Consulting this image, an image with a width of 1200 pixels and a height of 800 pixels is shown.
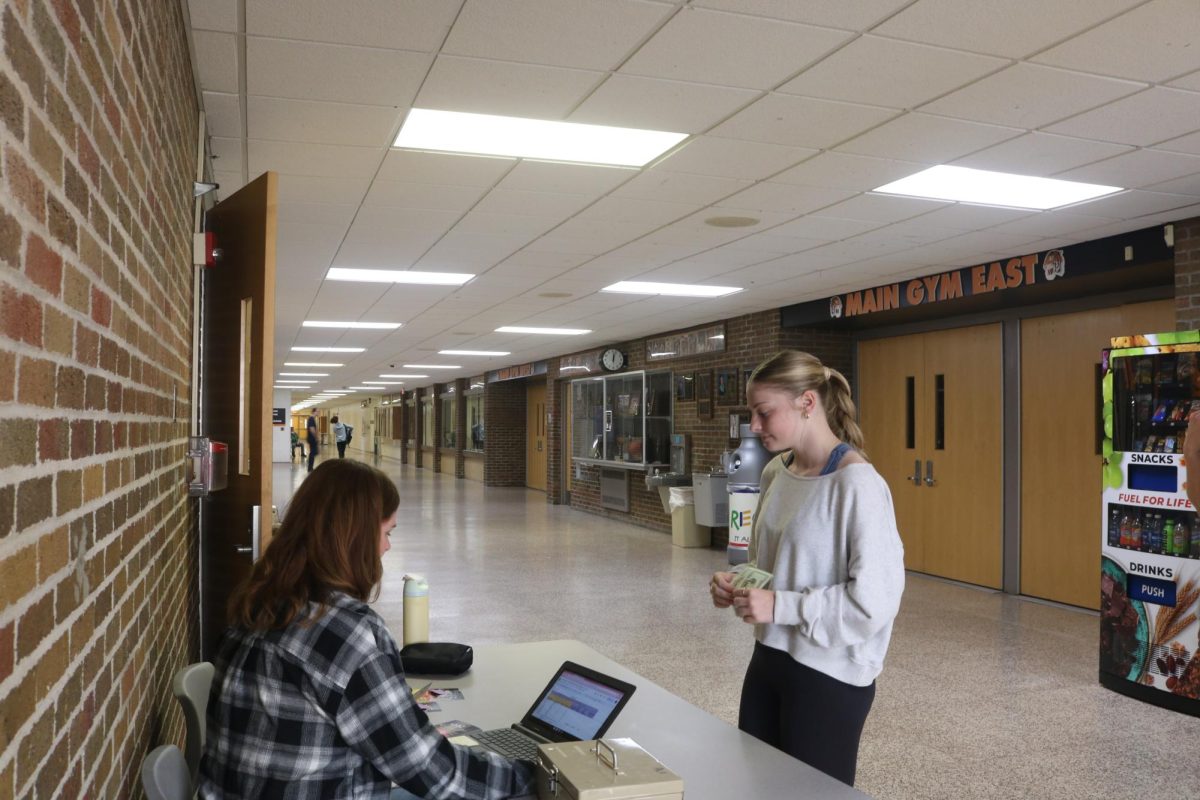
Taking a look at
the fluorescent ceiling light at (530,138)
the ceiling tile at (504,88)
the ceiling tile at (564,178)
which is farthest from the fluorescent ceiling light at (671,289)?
the ceiling tile at (504,88)

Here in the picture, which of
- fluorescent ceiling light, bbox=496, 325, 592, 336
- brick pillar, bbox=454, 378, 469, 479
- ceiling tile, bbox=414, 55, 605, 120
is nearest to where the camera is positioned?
ceiling tile, bbox=414, 55, 605, 120

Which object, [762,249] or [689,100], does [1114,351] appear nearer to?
[762,249]

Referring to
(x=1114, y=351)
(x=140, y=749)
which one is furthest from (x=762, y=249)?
(x=140, y=749)

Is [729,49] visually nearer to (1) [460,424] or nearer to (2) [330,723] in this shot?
(2) [330,723]

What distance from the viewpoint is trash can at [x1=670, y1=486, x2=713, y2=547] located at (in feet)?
33.5

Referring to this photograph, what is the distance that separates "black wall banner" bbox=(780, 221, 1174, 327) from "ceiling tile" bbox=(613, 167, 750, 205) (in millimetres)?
2675

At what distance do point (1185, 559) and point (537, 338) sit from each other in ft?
28.7

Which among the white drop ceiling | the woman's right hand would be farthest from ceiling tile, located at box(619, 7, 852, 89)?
the woman's right hand

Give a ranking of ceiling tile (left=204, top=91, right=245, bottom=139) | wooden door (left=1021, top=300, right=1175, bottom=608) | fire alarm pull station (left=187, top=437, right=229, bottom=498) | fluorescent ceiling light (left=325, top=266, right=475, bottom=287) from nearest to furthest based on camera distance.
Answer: fire alarm pull station (left=187, top=437, right=229, bottom=498), ceiling tile (left=204, top=91, right=245, bottom=139), wooden door (left=1021, top=300, right=1175, bottom=608), fluorescent ceiling light (left=325, top=266, right=475, bottom=287)

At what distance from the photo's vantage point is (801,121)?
146 inches

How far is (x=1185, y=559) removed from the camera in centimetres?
446

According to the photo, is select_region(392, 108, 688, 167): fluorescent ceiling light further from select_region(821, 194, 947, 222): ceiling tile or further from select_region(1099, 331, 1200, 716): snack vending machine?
select_region(1099, 331, 1200, 716): snack vending machine

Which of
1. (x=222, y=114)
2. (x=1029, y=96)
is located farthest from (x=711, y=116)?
(x=222, y=114)

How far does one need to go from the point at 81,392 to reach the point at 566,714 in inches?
47.3
